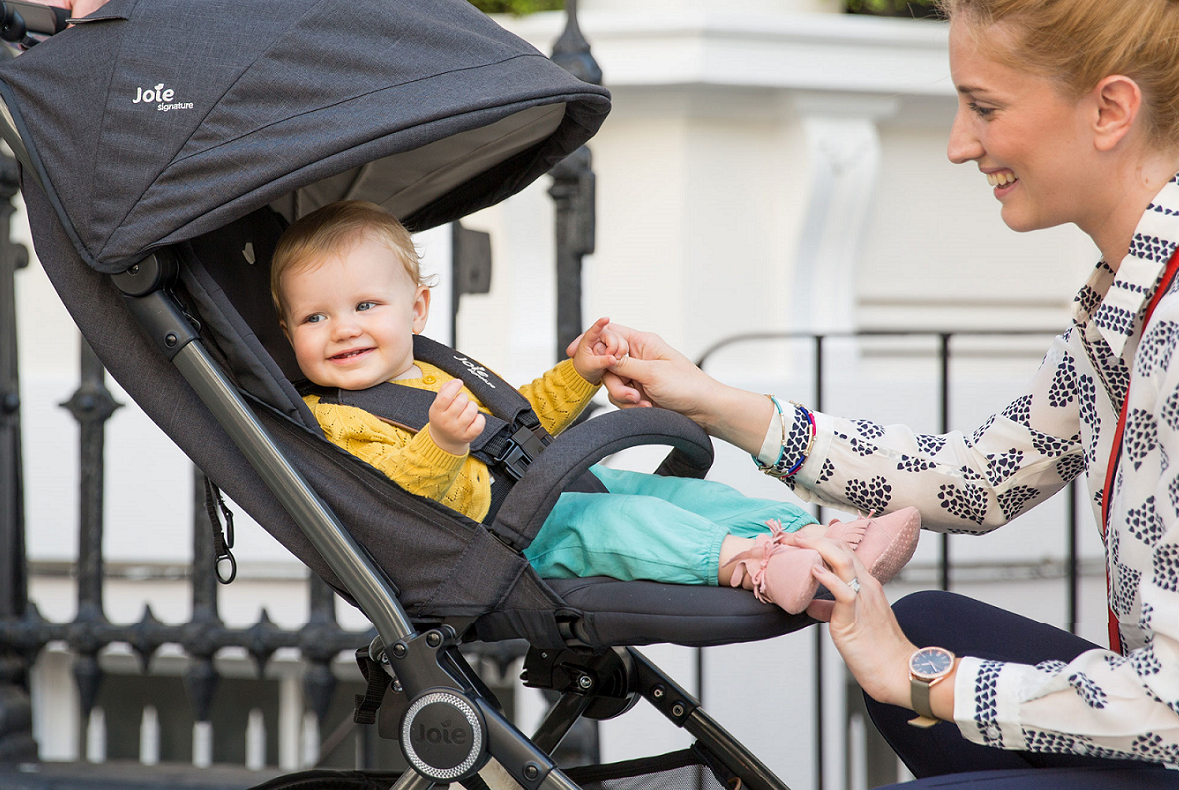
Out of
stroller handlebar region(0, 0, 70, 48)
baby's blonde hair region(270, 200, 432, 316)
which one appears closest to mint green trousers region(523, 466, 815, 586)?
baby's blonde hair region(270, 200, 432, 316)

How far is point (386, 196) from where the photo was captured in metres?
1.81

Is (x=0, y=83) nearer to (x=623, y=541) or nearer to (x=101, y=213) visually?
(x=101, y=213)

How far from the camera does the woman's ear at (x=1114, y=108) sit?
3.82 ft

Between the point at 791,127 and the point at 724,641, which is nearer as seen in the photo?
the point at 724,641

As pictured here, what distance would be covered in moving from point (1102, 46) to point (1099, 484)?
0.53 meters

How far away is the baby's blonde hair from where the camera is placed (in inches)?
59.5

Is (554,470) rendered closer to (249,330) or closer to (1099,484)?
(249,330)

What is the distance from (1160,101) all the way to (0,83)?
1.38 m

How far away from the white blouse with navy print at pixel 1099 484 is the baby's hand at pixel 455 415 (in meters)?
0.54

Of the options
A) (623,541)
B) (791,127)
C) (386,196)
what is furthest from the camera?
(791,127)

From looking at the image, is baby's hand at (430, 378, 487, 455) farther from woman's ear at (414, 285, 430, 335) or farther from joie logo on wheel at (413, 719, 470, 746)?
woman's ear at (414, 285, 430, 335)

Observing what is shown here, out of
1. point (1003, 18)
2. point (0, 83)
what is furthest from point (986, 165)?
point (0, 83)

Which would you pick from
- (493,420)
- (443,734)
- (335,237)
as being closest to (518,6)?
(335,237)
